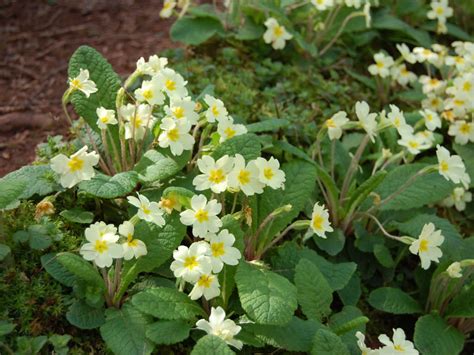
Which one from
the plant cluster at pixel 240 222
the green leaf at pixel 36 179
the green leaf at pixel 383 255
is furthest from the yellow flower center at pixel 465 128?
the green leaf at pixel 36 179

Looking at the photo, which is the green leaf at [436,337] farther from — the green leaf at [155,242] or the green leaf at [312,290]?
the green leaf at [155,242]

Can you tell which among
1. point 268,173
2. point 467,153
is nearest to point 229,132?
point 268,173

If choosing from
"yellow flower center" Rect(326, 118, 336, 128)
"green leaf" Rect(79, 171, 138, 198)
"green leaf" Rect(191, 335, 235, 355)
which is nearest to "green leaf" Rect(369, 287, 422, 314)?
"yellow flower center" Rect(326, 118, 336, 128)

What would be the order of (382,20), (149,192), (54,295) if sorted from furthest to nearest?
(382,20) < (149,192) < (54,295)

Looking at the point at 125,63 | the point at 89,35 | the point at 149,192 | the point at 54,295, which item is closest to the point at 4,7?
the point at 89,35

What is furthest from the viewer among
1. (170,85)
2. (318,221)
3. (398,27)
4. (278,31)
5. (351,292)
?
(398,27)

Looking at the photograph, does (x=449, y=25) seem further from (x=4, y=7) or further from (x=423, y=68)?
(x=4, y=7)

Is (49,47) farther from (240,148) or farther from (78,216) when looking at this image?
(240,148)
